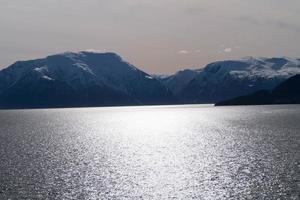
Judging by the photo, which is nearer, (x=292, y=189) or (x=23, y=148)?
(x=292, y=189)

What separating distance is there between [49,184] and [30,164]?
27.5 m

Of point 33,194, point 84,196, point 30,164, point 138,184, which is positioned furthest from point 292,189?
point 30,164

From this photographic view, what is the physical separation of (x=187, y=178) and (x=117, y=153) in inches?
1908

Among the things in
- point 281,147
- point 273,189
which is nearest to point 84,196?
point 273,189

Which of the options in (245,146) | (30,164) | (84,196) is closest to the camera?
(84,196)

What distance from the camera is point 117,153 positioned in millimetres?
123312

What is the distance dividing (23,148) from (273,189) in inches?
3685

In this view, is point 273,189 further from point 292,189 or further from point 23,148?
point 23,148

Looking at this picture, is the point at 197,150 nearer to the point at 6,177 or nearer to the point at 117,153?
the point at 117,153

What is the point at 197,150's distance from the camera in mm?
127000

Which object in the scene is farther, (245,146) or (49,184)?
(245,146)

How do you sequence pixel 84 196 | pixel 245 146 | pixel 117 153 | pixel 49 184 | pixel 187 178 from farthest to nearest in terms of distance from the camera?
1. pixel 245 146
2. pixel 117 153
3. pixel 187 178
4. pixel 49 184
5. pixel 84 196

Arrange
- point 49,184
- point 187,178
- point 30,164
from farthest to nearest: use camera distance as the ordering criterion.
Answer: point 30,164 → point 187,178 → point 49,184

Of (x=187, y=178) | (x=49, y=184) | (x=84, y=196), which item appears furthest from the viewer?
(x=187, y=178)
